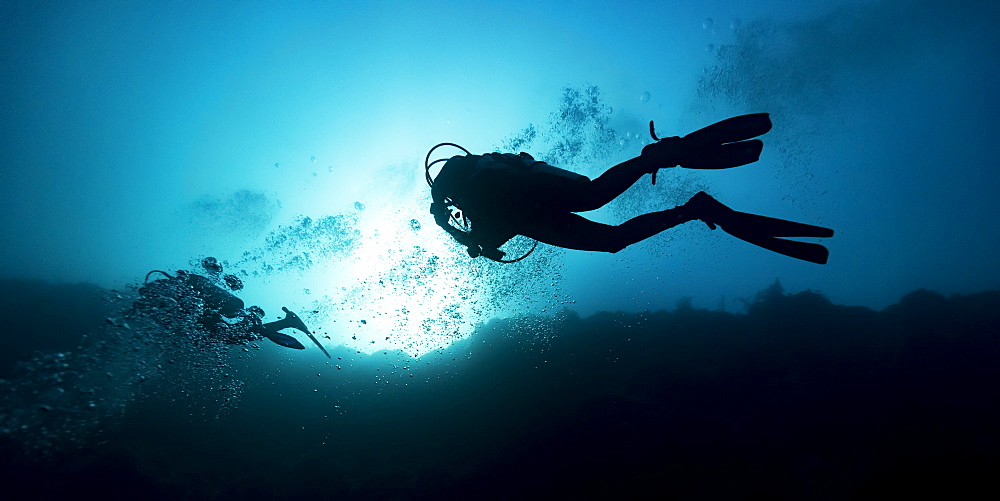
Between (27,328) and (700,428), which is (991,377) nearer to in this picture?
(700,428)

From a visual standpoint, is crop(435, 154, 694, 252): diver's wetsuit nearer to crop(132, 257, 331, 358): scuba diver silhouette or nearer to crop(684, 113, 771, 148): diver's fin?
crop(684, 113, 771, 148): diver's fin

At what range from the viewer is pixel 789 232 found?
362 cm

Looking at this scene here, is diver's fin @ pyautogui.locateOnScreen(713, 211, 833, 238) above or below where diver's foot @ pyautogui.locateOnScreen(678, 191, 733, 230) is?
below

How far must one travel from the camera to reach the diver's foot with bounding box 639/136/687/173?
3.66 m

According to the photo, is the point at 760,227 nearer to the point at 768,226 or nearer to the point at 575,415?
the point at 768,226

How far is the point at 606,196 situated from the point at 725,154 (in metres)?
1.37

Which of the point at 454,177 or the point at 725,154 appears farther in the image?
the point at 454,177

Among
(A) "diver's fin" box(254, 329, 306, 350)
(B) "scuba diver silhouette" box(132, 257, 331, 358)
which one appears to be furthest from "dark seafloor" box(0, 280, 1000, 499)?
(A) "diver's fin" box(254, 329, 306, 350)

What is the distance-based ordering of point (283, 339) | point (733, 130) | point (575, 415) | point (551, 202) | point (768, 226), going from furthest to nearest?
point (575, 415)
point (283, 339)
point (551, 202)
point (768, 226)
point (733, 130)

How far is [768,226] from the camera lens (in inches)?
143

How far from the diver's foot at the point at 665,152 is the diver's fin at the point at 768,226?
887mm

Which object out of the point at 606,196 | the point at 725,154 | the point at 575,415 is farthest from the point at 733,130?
the point at 575,415

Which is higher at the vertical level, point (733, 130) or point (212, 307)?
point (212, 307)

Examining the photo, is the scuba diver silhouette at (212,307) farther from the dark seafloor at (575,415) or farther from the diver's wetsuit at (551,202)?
the diver's wetsuit at (551,202)
